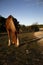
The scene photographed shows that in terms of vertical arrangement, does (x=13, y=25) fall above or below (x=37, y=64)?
above

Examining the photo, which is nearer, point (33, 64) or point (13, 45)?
point (33, 64)

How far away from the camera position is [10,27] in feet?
41.2

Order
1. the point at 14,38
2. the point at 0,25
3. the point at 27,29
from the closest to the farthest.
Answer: the point at 14,38 → the point at 0,25 → the point at 27,29

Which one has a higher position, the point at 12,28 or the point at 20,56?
the point at 12,28

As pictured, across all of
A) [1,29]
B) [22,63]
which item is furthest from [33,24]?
[22,63]

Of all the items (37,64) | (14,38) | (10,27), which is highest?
(10,27)

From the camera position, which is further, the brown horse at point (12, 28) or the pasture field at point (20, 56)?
the brown horse at point (12, 28)

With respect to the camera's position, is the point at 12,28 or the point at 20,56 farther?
the point at 12,28

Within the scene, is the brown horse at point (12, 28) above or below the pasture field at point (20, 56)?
above

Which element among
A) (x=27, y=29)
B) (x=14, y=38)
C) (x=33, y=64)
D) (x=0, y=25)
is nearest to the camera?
(x=33, y=64)

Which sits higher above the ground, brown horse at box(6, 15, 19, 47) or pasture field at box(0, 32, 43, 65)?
brown horse at box(6, 15, 19, 47)

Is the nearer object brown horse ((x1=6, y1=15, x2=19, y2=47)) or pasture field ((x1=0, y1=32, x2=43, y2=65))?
pasture field ((x1=0, y1=32, x2=43, y2=65))

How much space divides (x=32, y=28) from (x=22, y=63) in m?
34.9

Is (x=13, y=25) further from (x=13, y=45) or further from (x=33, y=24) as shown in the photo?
(x=33, y=24)
